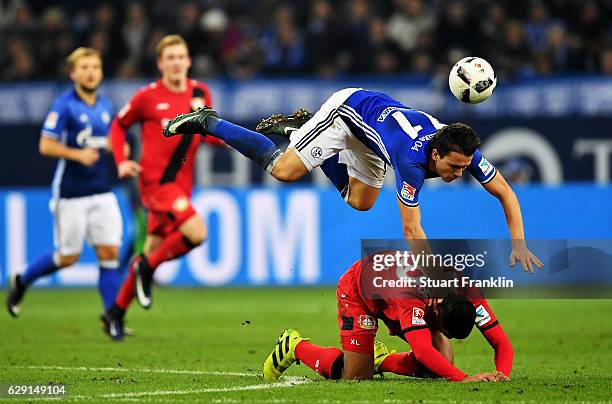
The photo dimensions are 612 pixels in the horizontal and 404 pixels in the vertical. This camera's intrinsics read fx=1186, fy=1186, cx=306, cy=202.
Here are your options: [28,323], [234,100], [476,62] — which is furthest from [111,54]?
[476,62]

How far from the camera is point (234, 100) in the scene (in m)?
17.1

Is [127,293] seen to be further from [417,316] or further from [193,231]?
[417,316]

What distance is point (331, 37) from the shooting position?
709 inches

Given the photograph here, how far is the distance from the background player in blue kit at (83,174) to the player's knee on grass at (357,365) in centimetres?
412

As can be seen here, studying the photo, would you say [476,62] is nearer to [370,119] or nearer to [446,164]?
[370,119]

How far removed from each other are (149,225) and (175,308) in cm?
280

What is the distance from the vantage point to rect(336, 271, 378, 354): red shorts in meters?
7.62

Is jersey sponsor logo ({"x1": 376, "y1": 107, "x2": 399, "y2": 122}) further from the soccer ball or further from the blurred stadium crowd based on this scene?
the blurred stadium crowd

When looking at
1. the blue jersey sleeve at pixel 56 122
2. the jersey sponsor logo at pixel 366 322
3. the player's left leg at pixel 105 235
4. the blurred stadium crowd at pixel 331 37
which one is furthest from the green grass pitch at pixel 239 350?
the blurred stadium crowd at pixel 331 37

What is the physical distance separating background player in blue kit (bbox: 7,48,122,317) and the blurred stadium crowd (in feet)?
20.7

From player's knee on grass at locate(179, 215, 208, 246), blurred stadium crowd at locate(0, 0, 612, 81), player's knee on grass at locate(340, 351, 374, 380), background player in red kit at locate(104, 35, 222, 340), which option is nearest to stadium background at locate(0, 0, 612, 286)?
blurred stadium crowd at locate(0, 0, 612, 81)

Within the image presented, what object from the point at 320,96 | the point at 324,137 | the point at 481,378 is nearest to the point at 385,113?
the point at 324,137

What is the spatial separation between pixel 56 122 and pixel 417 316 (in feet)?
17.2

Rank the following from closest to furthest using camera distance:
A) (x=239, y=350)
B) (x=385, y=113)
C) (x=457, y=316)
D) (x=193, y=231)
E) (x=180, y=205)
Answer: (x=457, y=316) < (x=385, y=113) < (x=239, y=350) < (x=193, y=231) < (x=180, y=205)
